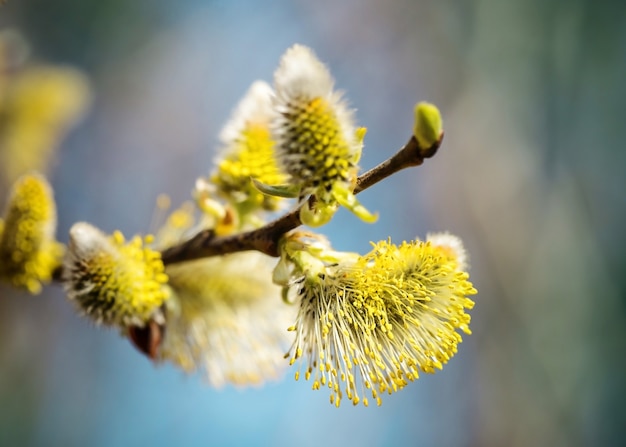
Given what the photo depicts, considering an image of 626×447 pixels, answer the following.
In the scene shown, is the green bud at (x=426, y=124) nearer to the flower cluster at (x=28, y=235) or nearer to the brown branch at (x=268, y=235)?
the brown branch at (x=268, y=235)

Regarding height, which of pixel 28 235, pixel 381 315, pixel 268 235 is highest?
pixel 28 235

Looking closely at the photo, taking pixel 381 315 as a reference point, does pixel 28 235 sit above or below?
above

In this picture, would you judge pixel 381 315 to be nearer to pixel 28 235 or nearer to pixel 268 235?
pixel 268 235

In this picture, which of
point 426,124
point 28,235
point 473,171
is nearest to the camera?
point 426,124

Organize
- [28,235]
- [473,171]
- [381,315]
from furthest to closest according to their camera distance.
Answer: [473,171], [28,235], [381,315]

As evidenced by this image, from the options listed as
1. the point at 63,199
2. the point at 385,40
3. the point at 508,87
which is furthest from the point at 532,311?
the point at 63,199

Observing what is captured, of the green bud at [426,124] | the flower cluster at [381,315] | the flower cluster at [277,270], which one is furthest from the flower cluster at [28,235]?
the green bud at [426,124]

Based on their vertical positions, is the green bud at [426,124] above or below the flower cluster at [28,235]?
below

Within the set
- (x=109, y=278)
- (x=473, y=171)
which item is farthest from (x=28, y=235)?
(x=473, y=171)

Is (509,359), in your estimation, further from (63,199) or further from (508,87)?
(63,199)
